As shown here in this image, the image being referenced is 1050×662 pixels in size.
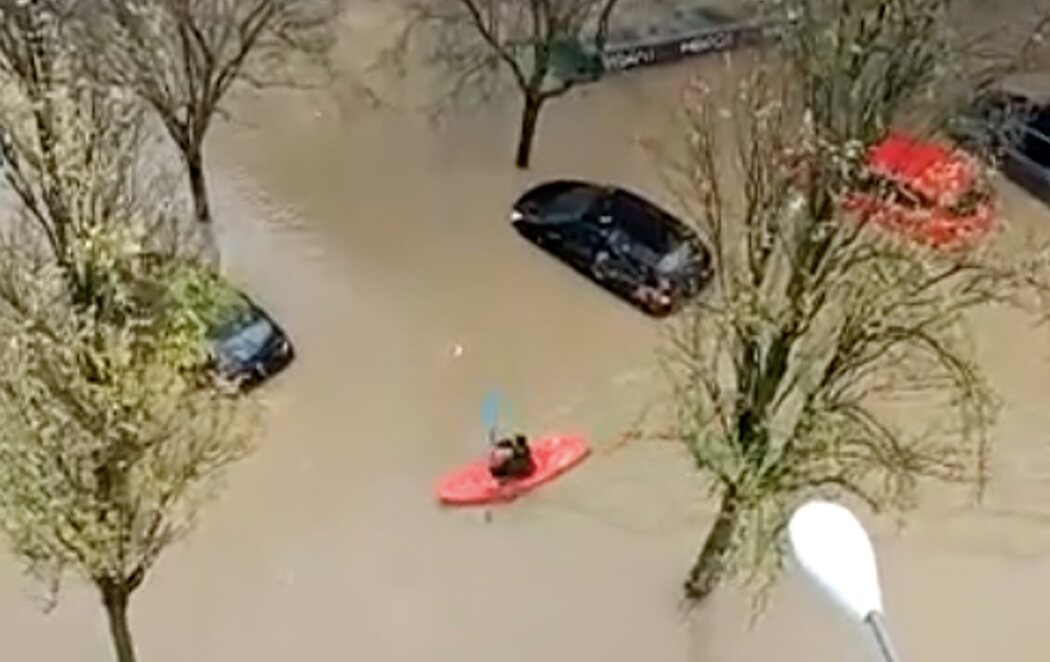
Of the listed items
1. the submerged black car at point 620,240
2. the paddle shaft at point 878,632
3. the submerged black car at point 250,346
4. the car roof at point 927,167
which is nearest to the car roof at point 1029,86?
the car roof at point 927,167

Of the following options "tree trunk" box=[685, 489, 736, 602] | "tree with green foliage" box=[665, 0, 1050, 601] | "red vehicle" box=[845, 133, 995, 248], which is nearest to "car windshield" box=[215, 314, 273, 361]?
"tree with green foliage" box=[665, 0, 1050, 601]

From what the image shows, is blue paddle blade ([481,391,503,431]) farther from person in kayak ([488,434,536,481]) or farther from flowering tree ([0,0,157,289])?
flowering tree ([0,0,157,289])

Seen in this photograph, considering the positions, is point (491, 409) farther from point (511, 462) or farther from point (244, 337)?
point (244, 337)

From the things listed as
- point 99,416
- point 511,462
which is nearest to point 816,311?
point 511,462

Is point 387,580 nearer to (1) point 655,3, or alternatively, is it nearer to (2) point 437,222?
(2) point 437,222

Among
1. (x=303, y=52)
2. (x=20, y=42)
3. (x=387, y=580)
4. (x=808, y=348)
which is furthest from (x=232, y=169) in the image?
(x=808, y=348)
